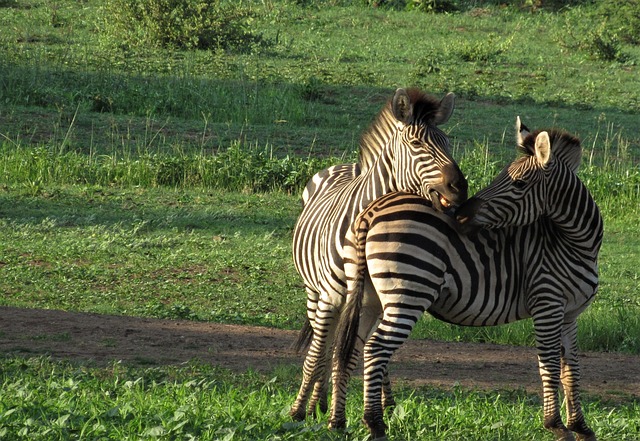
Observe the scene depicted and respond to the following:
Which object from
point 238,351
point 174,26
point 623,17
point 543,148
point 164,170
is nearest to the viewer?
point 543,148

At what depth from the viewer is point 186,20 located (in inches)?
849

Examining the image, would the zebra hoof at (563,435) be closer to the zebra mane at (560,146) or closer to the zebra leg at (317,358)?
the zebra leg at (317,358)

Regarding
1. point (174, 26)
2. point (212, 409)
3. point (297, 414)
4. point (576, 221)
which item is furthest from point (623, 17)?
point (212, 409)

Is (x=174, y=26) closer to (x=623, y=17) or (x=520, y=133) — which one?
(x=623, y=17)

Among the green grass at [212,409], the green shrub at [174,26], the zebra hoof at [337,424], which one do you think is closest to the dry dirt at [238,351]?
the green grass at [212,409]

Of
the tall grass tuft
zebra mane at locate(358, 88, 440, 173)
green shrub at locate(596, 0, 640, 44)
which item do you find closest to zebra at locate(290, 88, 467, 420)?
zebra mane at locate(358, 88, 440, 173)

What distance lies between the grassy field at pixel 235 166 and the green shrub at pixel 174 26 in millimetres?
225

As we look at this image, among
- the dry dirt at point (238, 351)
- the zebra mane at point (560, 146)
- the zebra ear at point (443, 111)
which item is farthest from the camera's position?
the dry dirt at point (238, 351)

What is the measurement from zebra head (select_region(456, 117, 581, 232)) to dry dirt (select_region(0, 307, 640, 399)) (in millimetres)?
1773

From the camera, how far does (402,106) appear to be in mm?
5754

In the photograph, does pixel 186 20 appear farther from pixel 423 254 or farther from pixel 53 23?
pixel 423 254

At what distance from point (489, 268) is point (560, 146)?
0.83 meters

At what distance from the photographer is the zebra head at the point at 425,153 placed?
5.49 meters

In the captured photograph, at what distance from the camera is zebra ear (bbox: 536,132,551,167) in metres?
5.75
